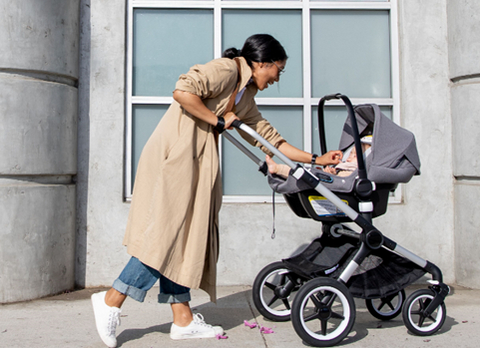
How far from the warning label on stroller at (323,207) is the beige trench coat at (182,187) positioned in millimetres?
590

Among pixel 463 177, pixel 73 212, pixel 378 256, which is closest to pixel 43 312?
pixel 73 212

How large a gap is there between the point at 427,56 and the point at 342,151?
1688mm

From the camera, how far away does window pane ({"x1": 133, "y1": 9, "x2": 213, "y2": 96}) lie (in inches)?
180

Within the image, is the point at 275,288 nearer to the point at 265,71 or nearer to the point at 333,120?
the point at 265,71

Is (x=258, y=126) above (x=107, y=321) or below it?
above

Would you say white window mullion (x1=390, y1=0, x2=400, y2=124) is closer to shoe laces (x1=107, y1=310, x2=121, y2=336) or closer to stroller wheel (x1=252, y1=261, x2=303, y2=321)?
stroller wheel (x1=252, y1=261, x2=303, y2=321)

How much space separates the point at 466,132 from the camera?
170 inches

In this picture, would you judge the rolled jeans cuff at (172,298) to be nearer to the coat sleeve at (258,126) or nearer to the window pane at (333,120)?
the coat sleeve at (258,126)

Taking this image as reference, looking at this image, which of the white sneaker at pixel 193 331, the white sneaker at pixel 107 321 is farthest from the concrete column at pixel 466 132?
the white sneaker at pixel 107 321

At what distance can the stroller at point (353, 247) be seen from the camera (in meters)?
2.78

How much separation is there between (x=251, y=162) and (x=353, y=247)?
169 centimetres

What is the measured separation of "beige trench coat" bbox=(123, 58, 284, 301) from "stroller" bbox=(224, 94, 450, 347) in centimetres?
25

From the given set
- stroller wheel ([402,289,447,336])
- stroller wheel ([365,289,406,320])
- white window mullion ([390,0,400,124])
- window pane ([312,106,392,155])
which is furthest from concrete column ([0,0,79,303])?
white window mullion ([390,0,400,124])

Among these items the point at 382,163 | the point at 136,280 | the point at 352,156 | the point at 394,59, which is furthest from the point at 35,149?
the point at 394,59
